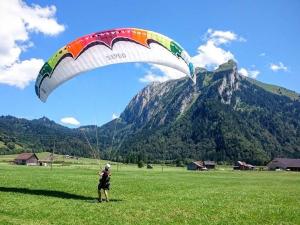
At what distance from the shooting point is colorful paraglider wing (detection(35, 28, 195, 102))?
27531 mm

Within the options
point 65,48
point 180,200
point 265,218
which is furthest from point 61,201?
point 265,218

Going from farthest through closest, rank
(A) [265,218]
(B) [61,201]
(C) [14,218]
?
1. (B) [61,201]
2. (A) [265,218]
3. (C) [14,218]

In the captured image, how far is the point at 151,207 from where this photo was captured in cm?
2400

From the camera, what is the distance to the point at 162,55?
91.9ft

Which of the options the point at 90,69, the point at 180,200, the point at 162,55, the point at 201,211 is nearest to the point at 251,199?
the point at 180,200

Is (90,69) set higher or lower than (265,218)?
higher

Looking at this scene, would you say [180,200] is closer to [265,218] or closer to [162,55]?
[265,218]

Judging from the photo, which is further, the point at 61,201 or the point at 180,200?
the point at 180,200

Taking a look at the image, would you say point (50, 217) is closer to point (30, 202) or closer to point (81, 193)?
point (30, 202)

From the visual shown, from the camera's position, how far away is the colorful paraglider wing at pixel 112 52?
2753 cm

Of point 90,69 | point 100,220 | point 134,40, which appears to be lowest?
point 100,220

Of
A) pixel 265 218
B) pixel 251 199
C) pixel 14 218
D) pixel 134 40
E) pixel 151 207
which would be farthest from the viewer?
pixel 251 199

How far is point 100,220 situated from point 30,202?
6.50 m

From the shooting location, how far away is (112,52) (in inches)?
1089
